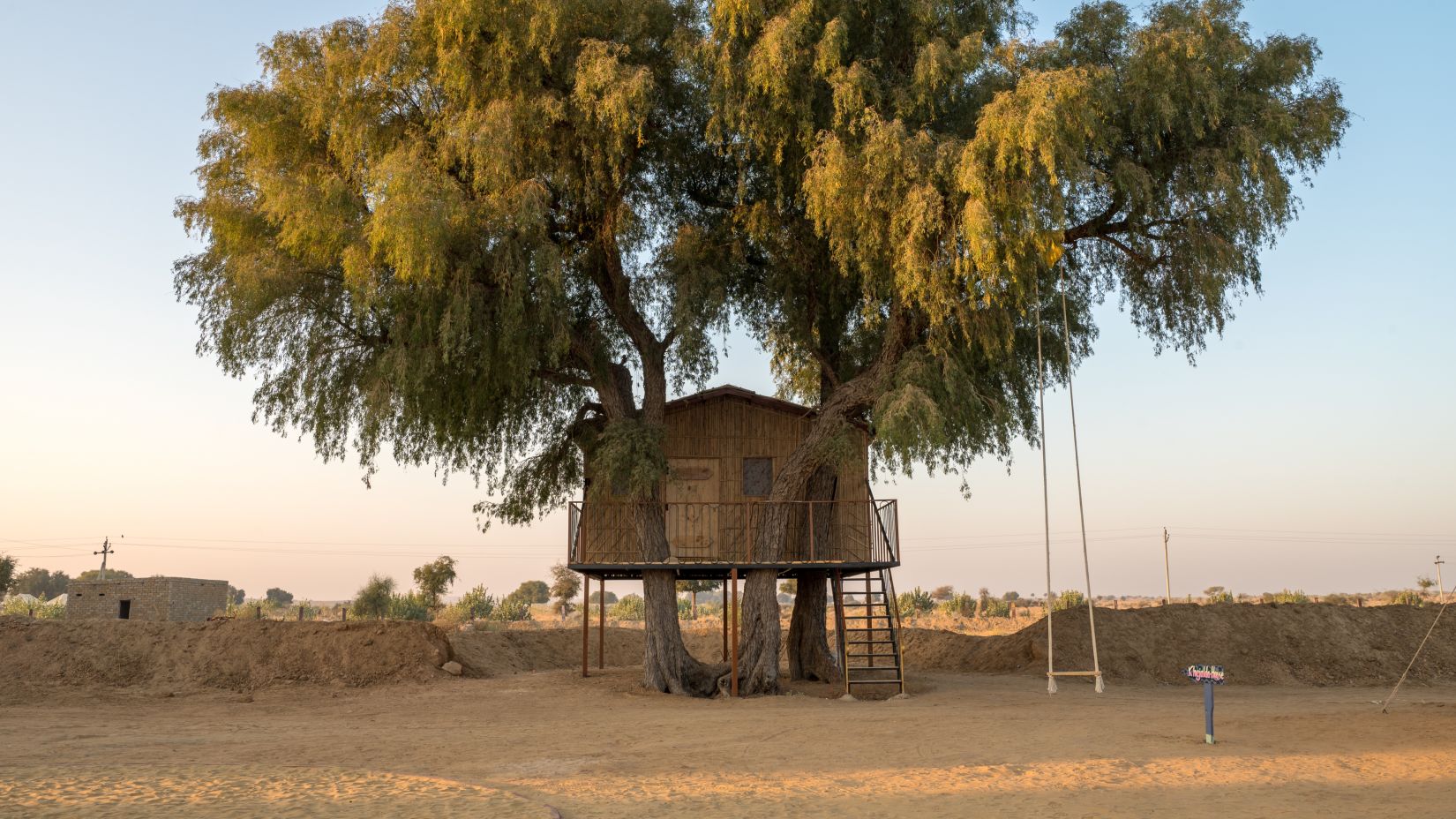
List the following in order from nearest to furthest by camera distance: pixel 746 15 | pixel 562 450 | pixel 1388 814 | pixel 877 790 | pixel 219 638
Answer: pixel 1388 814
pixel 877 790
pixel 746 15
pixel 562 450
pixel 219 638

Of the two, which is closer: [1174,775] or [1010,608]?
[1174,775]

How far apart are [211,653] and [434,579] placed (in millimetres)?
24621

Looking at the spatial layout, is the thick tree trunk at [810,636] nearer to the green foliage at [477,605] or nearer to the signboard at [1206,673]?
the signboard at [1206,673]

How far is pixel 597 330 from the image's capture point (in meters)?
19.9

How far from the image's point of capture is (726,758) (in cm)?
1288

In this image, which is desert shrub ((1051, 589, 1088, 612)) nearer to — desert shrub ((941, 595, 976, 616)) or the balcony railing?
desert shrub ((941, 595, 976, 616))

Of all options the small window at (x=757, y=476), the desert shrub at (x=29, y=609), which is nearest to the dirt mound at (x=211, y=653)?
the small window at (x=757, y=476)

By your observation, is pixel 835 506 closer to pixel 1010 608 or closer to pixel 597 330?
pixel 597 330

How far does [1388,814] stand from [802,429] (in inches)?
484

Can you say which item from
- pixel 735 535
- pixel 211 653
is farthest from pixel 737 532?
pixel 211 653

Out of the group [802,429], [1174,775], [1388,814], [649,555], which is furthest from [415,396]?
[1388,814]

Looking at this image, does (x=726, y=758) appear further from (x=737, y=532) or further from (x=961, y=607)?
(x=961, y=607)

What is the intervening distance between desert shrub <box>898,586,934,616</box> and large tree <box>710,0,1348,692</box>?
Result: 39.6 m

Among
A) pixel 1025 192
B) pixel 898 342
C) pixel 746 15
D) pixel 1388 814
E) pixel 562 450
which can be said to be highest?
pixel 746 15
